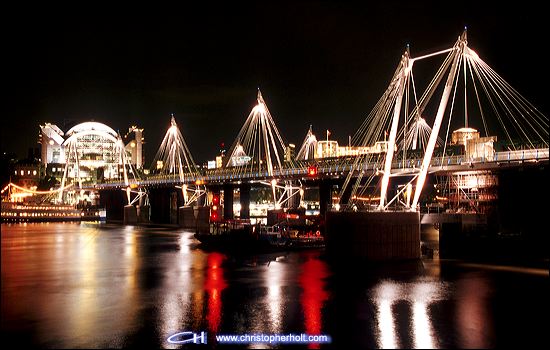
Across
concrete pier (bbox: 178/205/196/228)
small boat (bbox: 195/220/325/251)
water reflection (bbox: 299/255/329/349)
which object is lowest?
water reflection (bbox: 299/255/329/349)

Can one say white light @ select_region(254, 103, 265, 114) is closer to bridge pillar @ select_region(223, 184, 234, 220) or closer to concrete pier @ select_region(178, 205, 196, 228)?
bridge pillar @ select_region(223, 184, 234, 220)

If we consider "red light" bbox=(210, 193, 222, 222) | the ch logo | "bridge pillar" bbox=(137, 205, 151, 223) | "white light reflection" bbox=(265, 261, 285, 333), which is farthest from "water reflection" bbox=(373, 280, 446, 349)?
"bridge pillar" bbox=(137, 205, 151, 223)

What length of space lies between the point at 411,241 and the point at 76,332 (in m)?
23.9

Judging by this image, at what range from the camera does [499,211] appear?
69.5 meters

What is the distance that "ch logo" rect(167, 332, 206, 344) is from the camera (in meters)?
22.3

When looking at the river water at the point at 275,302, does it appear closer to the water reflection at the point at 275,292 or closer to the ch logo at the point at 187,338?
the water reflection at the point at 275,292

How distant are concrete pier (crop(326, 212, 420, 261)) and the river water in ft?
3.33

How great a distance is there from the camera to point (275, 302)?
1169 inches

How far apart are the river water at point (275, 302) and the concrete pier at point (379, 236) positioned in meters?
1.01

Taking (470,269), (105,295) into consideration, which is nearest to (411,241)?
(470,269)

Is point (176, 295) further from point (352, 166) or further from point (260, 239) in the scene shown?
point (352, 166)

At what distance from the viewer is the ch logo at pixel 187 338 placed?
73.2ft

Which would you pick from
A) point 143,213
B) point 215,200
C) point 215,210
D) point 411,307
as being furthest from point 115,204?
point 411,307

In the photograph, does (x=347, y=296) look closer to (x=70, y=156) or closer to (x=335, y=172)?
(x=335, y=172)
